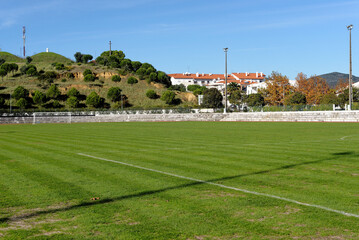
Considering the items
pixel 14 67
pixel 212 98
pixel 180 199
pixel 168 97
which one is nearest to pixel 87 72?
pixel 14 67

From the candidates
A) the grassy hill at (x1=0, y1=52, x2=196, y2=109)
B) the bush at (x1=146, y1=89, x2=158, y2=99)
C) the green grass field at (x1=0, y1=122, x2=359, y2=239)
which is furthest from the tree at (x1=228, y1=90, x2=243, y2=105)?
the green grass field at (x1=0, y1=122, x2=359, y2=239)

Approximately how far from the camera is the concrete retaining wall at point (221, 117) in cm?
4838

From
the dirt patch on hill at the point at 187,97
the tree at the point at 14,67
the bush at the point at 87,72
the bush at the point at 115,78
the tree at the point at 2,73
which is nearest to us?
the tree at the point at 2,73

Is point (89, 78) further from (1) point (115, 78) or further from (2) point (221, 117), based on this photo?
(2) point (221, 117)

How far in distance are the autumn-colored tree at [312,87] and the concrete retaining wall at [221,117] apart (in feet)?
182

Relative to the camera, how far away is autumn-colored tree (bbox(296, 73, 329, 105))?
113250 millimetres

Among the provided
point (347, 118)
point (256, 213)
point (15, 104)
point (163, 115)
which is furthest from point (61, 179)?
point (15, 104)

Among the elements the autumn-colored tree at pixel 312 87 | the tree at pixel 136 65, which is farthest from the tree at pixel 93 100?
the autumn-colored tree at pixel 312 87

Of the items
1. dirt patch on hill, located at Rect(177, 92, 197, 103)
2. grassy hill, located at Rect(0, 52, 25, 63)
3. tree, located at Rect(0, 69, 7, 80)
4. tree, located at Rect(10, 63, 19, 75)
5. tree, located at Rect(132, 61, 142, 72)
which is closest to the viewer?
tree, located at Rect(0, 69, 7, 80)

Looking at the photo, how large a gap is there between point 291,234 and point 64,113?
84.4m

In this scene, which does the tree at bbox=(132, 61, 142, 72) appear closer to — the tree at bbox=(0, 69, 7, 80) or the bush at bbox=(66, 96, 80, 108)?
the tree at bbox=(0, 69, 7, 80)

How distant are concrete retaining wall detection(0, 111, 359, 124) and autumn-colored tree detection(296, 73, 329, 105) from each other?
55414 mm

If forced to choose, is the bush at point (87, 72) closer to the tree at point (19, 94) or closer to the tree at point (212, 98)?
the tree at point (19, 94)

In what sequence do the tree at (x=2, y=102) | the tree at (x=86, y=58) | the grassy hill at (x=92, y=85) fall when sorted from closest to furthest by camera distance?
the tree at (x=2, y=102), the grassy hill at (x=92, y=85), the tree at (x=86, y=58)
